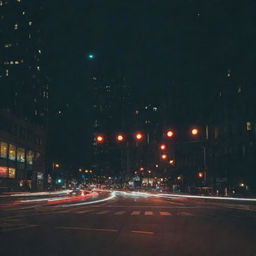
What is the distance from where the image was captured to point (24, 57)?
11156 centimetres

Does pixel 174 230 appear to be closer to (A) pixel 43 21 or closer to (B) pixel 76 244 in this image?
(B) pixel 76 244

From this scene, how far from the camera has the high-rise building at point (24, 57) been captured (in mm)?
102000

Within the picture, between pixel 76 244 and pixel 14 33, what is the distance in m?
106

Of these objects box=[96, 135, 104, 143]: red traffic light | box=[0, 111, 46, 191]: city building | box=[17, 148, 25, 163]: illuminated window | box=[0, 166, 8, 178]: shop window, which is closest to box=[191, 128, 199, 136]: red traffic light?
box=[96, 135, 104, 143]: red traffic light

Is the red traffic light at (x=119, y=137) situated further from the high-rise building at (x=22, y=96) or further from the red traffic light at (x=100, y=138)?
the high-rise building at (x=22, y=96)

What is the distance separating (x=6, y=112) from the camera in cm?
7644

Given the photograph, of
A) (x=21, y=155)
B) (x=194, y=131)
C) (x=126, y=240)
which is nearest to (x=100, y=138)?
(x=194, y=131)

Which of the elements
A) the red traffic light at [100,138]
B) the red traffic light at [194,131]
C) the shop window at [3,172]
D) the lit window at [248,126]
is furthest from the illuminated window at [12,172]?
the red traffic light at [194,131]

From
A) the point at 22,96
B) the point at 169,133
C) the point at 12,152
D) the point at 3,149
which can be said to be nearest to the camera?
the point at 169,133

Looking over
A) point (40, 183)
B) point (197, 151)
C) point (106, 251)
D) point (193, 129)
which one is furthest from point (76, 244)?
point (40, 183)

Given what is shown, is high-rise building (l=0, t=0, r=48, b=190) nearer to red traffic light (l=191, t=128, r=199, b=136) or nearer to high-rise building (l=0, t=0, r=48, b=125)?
high-rise building (l=0, t=0, r=48, b=125)

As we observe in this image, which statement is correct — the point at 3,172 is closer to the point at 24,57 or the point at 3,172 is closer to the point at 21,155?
the point at 21,155

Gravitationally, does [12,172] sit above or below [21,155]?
below

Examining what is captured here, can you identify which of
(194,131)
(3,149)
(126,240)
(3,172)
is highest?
(3,149)
